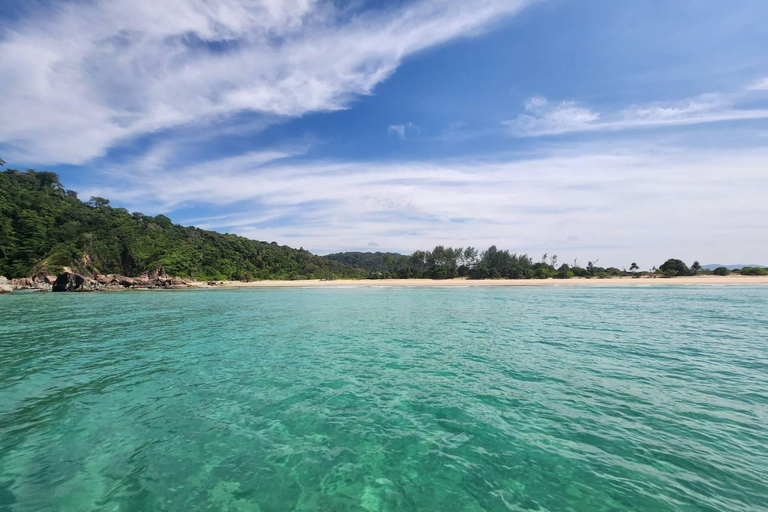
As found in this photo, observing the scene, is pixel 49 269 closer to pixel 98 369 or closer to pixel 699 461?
pixel 98 369

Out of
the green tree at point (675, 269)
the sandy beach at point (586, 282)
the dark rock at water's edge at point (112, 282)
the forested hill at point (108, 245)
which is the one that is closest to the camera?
the dark rock at water's edge at point (112, 282)

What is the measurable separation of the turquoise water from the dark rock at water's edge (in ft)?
234

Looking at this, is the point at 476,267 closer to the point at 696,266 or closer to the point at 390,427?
the point at 696,266

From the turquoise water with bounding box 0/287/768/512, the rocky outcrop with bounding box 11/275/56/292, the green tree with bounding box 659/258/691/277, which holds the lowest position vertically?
the turquoise water with bounding box 0/287/768/512

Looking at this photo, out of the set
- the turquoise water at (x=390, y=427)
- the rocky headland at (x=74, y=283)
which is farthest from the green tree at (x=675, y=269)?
the rocky headland at (x=74, y=283)

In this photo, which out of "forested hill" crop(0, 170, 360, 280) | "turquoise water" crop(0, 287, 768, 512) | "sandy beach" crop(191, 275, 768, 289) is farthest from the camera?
"forested hill" crop(0, 170, 360, 280)

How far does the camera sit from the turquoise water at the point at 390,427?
5570 millimetres

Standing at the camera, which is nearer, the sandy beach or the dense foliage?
the sandy beach

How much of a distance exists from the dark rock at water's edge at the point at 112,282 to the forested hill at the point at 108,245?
432 cm

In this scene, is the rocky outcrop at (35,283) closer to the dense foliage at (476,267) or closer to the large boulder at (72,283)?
the large boulder at (72,283)

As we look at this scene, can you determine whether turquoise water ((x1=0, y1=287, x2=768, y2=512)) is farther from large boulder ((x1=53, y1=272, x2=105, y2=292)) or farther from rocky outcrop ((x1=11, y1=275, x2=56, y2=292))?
rocky outcrop ((x1=11, y1=275, x2=56, y2=292))

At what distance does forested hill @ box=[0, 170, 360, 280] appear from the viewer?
7919cm

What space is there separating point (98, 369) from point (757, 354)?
97.3 ft

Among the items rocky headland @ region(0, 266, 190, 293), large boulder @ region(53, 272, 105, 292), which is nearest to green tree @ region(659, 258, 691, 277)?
rocky headland @ region(0, 266, 190, 293)
